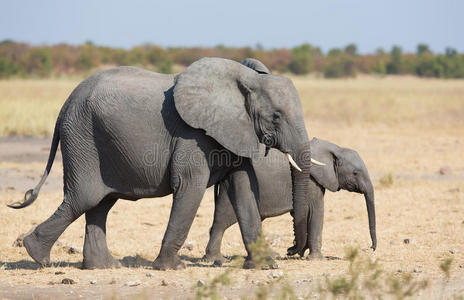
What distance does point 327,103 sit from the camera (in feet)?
106

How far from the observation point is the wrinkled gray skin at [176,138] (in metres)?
8.05

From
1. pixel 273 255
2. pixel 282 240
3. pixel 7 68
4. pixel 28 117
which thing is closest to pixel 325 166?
pixel 273 255

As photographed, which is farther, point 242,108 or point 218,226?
point 218,226

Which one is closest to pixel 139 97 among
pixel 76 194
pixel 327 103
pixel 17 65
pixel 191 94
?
pixel 191 94

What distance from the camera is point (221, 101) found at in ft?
26.7

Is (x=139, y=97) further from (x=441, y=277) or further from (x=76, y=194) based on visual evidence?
(x=441, y=277)

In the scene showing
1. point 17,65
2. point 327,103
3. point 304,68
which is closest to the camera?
point 327,103

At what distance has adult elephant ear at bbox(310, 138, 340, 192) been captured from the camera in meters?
9.55

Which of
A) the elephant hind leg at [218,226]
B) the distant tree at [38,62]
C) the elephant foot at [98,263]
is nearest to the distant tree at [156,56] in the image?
the distant tree at [38,62]

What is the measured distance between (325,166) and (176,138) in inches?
84.8

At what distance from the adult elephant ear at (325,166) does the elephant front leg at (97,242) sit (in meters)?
2.27

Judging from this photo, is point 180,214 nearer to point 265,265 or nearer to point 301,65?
point 265,265

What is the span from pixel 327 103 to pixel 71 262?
78.3 feet

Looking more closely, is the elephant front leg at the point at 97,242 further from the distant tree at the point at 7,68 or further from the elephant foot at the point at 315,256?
the distant tree at the point at 7,68
